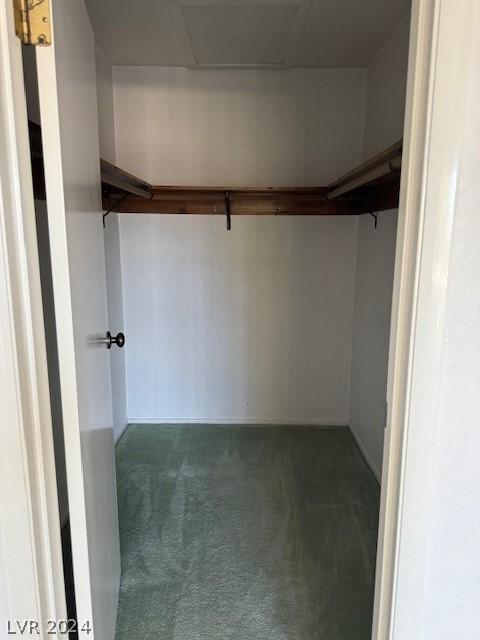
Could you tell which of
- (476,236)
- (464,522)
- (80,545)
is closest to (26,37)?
(476,236)

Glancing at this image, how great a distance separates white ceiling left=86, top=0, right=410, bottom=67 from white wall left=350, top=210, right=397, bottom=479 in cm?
97

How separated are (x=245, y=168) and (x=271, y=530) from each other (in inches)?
89.4

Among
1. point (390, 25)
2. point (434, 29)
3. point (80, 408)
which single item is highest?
point (390, 25)

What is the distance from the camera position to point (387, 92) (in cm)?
262

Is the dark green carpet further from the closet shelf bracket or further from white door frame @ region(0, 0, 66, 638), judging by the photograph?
the closet shelf bracket

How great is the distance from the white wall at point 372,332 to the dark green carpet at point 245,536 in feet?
0.63

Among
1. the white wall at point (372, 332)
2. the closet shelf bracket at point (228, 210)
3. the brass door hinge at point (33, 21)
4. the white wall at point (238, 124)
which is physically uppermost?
the white wall at point (238, 124)

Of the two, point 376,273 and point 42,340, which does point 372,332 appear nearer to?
point 376,273

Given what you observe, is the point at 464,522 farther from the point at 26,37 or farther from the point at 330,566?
the point at 26,37

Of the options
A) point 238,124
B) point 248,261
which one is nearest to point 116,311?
point 248,261

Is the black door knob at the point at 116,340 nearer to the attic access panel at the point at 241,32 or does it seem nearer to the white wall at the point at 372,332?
the white wall at the point at 372,332

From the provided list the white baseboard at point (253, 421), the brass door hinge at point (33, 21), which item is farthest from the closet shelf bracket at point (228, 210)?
the brass door hinge at point (33, 21)

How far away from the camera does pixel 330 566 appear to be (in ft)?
6.41

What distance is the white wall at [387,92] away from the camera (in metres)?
2.38
